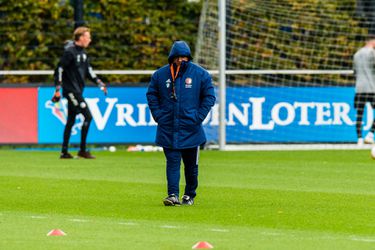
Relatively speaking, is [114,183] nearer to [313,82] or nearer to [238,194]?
[238,194]

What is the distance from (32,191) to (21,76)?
1034 cm

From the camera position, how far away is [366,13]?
86.0ft

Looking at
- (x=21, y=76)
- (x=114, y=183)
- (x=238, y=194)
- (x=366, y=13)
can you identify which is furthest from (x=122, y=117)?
(x=238, y=194)

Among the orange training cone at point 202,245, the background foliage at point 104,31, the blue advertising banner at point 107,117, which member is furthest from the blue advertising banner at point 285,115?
the orange training cone at point 202,245

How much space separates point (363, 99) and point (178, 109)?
37.8 ft

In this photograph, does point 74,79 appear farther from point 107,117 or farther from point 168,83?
point 168,83

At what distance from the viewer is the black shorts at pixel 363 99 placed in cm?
2395

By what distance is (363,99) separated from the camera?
2408 cm

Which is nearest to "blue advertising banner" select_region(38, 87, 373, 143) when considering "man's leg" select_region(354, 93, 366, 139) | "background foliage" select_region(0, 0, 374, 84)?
"man's leg" select_region(354, 93, 366, 139)

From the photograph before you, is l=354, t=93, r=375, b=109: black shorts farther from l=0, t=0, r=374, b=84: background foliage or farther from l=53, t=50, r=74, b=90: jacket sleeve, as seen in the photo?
l=53, t=50, r=74, b=90: jacket sleeve

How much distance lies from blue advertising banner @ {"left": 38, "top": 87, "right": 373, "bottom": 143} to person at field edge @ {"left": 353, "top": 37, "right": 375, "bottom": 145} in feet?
1.35

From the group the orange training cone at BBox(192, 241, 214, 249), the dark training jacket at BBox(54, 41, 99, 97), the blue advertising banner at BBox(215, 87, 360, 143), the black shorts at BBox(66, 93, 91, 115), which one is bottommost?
the blue advertising banner at BBox(215, 87, 360, 143)

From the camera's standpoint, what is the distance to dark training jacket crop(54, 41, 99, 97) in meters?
20.6

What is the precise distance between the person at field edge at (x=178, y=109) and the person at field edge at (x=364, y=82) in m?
11.1
